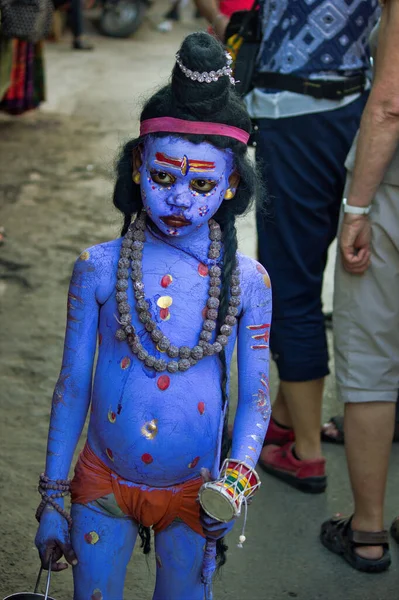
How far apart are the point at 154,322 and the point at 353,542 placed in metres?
1.38

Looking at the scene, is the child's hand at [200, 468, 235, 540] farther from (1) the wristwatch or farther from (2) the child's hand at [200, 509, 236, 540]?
(1) the wristwatch

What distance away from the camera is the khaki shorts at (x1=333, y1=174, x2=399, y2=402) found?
3.00 metres

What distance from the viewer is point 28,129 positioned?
817cm

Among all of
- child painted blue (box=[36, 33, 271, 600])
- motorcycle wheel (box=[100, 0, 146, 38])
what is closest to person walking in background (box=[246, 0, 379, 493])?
child painted blue (box=[36, 33, 271, 600])

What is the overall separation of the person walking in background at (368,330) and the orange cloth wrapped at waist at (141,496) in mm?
985

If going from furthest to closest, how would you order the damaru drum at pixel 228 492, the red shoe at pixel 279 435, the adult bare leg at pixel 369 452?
the red shoe at pixel 279 435 → the adult bare leg at pixel 369 452 → the damaru drum at pixel 228 492

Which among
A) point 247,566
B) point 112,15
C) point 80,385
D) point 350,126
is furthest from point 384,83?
point 112,15

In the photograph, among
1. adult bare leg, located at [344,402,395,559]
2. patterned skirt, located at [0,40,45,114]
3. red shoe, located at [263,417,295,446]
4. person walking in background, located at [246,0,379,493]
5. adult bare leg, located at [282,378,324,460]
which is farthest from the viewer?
patterned skirt, located at [0,40,45,114]

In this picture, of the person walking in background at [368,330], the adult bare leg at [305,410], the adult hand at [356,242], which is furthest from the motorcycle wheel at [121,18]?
the adult hand at [356,242]

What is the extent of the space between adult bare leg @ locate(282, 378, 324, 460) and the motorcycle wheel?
936cm

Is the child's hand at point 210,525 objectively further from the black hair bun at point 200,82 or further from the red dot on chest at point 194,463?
the black hair bun at point 200,82

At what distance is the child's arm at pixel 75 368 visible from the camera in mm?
2223

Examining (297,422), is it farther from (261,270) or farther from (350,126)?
(261,270)

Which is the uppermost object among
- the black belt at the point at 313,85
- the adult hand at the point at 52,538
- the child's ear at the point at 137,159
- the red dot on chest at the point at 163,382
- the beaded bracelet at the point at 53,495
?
the child's ear at the point at 137,159
